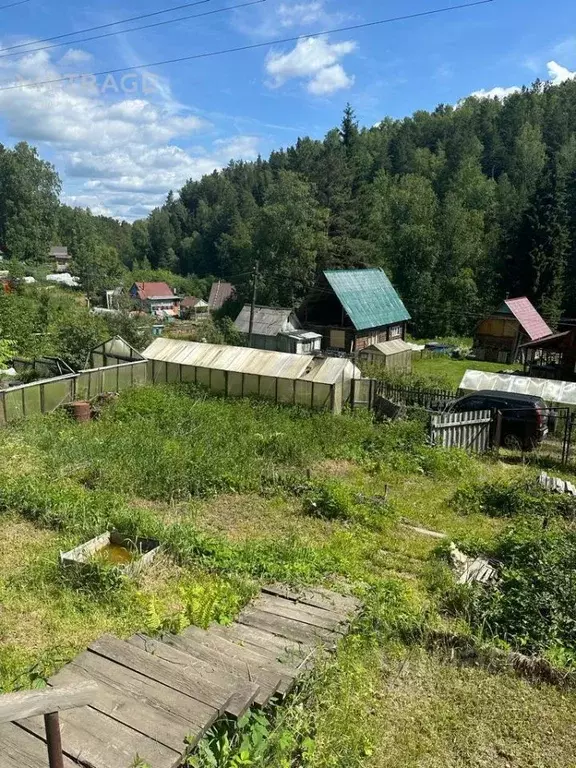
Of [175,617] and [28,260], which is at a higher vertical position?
[28,260]

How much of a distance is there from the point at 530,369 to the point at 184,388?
20.3m

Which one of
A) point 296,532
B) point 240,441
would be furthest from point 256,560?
point 240,441

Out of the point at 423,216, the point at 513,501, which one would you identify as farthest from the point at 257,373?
the point at 423,216

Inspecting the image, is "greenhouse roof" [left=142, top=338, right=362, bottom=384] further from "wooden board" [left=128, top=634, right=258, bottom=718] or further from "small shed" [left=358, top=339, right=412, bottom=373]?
"wooden board" [left=128, top=634, right=258, bottom=718]

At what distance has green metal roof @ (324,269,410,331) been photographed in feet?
112

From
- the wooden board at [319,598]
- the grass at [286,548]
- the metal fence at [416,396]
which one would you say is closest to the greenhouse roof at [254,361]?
the metal fence at [416,396]

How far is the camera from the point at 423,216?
167 feet

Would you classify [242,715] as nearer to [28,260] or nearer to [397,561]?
[397,561]

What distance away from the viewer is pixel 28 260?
60031 millimetres

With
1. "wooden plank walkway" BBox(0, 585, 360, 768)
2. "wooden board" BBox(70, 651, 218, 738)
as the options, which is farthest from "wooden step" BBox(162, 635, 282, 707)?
"wooden board" BBox(70, 651, 218, 738)

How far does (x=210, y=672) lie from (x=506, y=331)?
38370mm

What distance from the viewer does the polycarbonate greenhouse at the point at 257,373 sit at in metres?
18.9

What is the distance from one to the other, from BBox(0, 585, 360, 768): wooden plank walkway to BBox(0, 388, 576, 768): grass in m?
0.34

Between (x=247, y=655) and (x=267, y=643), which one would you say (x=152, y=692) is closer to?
(x=247, y=655)
